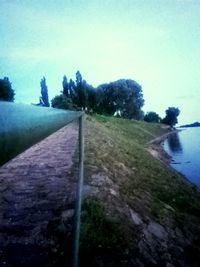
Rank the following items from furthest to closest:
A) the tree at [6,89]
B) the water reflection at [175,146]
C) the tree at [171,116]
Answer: the tree at [171,116] → the tree at [6,89] → the water reflection at [175,146]

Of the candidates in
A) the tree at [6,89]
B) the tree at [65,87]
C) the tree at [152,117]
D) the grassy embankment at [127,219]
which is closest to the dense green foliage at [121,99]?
the tree at [65,87]

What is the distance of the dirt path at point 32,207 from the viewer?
3.65 m

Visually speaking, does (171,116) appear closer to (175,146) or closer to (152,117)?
(152,117)

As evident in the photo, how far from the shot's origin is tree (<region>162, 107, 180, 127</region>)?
408 feet

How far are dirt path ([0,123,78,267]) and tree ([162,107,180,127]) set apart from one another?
121m

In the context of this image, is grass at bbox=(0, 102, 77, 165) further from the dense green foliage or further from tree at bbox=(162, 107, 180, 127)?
tree at bbox=(162, 107, 180, 127)

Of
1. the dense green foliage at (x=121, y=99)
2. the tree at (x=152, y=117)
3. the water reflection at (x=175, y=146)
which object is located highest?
the dense green foliage at (x=121, y=99)

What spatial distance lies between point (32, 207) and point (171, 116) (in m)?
124

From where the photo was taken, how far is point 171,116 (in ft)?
409

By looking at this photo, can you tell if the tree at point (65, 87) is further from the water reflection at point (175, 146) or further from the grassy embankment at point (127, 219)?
the grassy embankment at point (127, 219)

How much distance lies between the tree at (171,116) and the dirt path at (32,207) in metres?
121

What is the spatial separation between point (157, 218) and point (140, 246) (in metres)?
1.67

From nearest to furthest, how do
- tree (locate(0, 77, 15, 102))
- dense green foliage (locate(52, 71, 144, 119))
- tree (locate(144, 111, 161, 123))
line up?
tree (locate(0, 77, 15, 102))
dense green foliage (locate(52, 71, 144, 119))
tree (locate(144, 111, 161, 123))

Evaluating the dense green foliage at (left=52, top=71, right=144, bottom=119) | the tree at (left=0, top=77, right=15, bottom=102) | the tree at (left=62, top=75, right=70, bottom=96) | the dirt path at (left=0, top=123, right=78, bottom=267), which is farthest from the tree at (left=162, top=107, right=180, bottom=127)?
the dirt path at (left=0, top=123, right=78, bottom=267)
